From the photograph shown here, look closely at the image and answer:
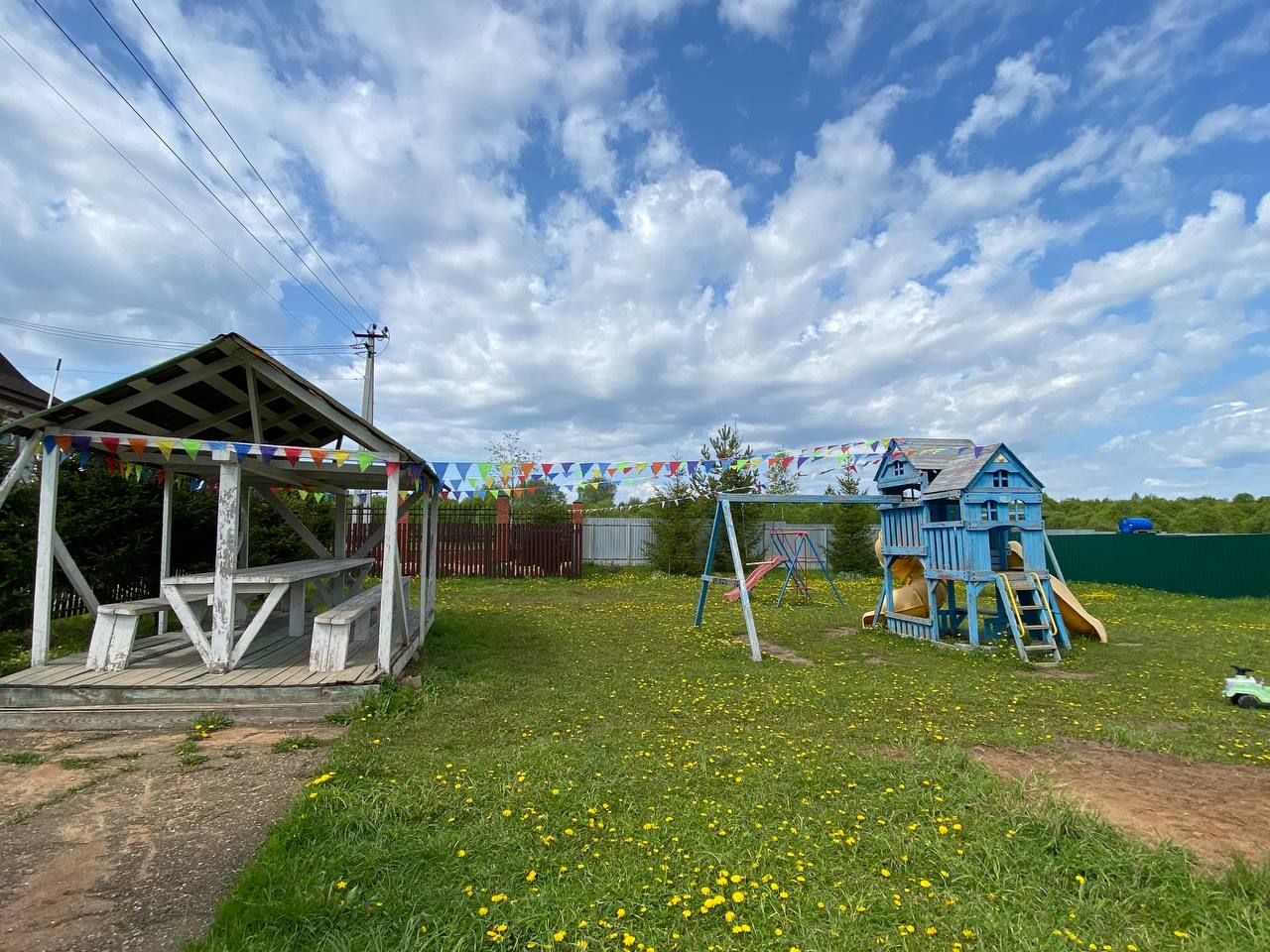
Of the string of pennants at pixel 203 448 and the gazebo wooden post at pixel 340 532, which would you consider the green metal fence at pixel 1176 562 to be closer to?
the string of pennants at pixel 203 448

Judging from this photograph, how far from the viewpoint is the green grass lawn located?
2.41 m

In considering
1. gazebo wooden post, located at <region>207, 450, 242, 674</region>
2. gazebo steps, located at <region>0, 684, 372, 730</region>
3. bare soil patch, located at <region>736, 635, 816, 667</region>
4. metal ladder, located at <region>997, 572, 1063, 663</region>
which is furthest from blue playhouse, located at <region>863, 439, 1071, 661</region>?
gazebo wooden post, located at <region>207, 450, 242, 674</region>

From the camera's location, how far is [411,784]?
144 inches

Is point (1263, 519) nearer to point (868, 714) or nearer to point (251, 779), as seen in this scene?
point (868, 714)

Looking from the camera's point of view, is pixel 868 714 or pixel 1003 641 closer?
pixel 868 714

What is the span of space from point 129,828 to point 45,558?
3.29 meters

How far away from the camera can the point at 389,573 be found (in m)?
5.63

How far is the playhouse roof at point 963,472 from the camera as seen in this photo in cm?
809

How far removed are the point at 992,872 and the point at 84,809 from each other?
443cm

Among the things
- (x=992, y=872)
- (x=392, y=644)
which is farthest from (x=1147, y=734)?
(x=392, y=644)

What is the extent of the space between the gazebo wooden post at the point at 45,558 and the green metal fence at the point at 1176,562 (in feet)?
64.9

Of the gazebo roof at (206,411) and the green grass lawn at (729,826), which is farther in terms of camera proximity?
the gazebo roof at (206,411)

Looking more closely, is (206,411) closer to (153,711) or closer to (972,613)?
(153,711)

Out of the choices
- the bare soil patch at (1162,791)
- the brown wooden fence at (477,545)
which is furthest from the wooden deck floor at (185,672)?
the brown wooden fence at (477,545)
